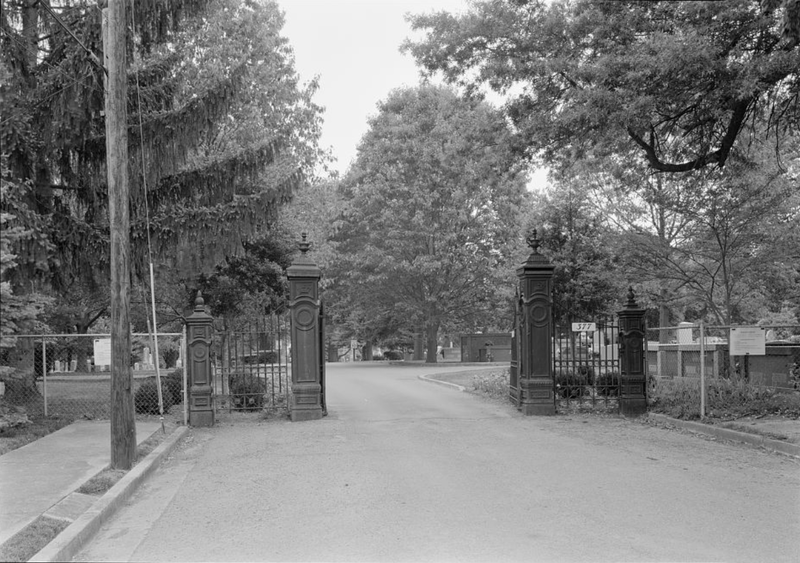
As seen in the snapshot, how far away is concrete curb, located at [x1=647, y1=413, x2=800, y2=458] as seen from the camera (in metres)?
10.2

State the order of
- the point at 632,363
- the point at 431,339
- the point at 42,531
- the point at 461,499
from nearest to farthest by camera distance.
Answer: the point at 42,531
the point at 461,499
the point at 632,363
the point at 431,339

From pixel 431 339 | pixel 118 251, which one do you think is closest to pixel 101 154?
pixel 118 251

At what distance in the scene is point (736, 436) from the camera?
11492 millimetres

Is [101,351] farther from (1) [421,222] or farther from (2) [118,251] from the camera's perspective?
(1) [421,222]

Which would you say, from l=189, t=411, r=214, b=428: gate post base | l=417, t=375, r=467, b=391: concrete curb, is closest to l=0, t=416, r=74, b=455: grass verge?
l=189, t=411, r=214, b=428: gate post base

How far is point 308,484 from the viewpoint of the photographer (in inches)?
334

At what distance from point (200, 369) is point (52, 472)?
5.25 meters

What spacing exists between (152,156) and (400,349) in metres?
44.8

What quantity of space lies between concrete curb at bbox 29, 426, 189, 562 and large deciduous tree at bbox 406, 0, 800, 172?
28.0 feet

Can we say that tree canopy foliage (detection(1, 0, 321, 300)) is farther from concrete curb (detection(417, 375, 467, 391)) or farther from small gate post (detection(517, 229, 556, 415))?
concrete curb (detection(417, 375, 467, 391))

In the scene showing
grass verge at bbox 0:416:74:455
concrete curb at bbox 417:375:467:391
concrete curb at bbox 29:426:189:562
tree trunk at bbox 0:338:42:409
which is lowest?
concrete curb at bbox 417:375:467:391

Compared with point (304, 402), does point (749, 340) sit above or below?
above

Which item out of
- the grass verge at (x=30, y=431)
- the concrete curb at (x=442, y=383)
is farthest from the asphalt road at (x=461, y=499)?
the concrete curb at (x=442, y=383)

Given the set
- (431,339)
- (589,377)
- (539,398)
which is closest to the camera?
(539,398)
